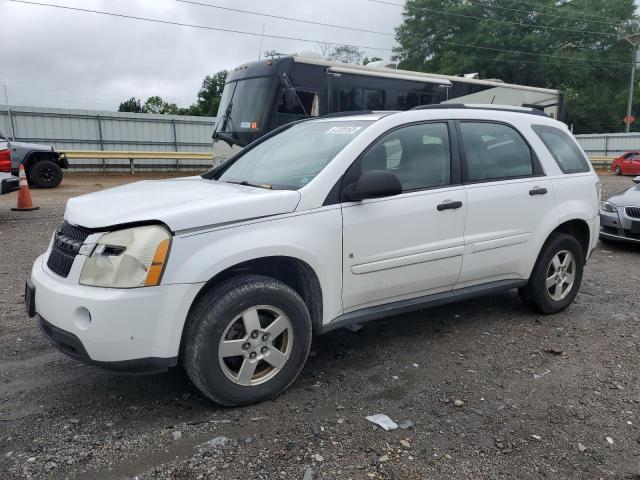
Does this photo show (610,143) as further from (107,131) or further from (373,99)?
(107,131)

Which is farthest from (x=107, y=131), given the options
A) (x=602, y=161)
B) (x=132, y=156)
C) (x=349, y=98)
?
(x=602, y=161)

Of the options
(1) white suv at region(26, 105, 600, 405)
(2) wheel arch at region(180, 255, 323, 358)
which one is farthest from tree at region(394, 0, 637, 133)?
(2) wheel arch at region(180, 255, 323, 358)

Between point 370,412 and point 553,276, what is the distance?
2.51m

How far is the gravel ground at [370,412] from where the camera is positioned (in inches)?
105

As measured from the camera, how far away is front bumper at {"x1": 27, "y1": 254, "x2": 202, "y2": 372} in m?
2.75

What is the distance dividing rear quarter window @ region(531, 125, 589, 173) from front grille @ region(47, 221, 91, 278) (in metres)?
3.72

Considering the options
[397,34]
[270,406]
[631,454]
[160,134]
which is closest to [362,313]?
[270,406]

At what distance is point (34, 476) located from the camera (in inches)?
100

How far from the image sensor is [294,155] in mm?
3936

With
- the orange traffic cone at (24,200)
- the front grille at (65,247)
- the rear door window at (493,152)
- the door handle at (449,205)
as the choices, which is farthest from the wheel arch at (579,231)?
the orange traffic cone at (24,200)

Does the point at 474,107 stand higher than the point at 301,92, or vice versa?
the point at 301,92

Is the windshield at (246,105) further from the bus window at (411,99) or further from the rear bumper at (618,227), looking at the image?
the rear bumper at (618,227)

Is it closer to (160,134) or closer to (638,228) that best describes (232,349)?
(638,228)

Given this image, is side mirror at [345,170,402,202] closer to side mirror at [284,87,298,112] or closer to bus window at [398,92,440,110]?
side mirror at [284,87,298,112]
